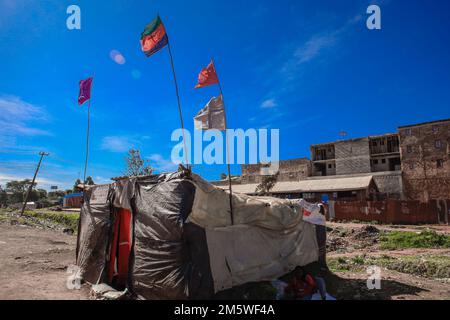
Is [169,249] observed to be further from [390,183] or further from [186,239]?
[390,183]

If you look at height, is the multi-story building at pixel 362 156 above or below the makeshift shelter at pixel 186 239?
above

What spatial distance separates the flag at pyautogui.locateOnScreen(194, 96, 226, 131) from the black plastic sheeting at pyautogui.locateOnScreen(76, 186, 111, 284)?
11.9ft

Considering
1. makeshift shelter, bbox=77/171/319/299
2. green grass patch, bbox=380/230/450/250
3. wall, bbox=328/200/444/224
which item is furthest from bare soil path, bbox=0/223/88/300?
wall, bbox=328/200/444/224

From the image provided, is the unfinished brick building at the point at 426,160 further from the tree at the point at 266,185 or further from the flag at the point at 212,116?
the flag at the point at 212,116

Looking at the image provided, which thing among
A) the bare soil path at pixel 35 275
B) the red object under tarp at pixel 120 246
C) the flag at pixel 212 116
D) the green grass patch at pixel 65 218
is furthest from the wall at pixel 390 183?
the red object under tarp at pixel 120 246

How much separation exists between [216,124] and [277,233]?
317 cm

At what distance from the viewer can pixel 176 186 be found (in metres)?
6.19

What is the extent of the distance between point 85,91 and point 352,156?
4275 cm

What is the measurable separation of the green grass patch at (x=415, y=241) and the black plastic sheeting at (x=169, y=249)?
46.9 ft

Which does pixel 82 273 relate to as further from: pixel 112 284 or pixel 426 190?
pixel 426 190

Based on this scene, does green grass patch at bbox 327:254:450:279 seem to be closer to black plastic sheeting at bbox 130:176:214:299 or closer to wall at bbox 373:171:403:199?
black plastic sheeting at bbox 130:176:214:299

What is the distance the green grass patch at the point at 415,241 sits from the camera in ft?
53.1
